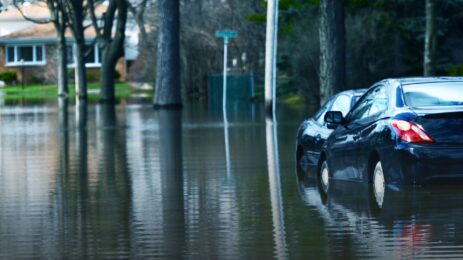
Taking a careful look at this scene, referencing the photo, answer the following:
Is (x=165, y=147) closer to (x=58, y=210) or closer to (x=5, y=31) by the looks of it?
(x=58, y=210)

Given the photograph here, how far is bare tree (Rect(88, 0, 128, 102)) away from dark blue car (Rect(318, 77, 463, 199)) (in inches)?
1726

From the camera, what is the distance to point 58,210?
14.2 meters

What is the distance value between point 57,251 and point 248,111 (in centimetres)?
3260

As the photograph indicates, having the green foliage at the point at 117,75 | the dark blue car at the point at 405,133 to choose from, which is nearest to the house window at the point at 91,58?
the green foliage at the point at 117,75

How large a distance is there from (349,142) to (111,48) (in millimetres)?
47179

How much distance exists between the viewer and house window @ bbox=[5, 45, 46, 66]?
9469 centimetres

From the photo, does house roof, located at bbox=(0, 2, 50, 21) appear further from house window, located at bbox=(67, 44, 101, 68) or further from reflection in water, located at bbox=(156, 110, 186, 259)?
reflection in water, located at bbox=(156, 110, 186, 259)

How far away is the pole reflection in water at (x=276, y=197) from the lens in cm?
1096

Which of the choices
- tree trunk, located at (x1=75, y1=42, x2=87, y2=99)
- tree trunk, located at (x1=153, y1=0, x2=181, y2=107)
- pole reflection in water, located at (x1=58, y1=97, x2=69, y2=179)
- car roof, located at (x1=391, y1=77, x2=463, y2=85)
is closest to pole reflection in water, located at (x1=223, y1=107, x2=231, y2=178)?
pole reflection in water, located at (x1=58, y1=97, x2=69, y2=179)

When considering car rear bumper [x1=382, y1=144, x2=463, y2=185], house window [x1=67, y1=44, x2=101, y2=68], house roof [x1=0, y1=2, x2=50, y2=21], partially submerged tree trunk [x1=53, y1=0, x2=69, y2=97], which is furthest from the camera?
house window [x1=67, y1=44, x2=101, y2=68]

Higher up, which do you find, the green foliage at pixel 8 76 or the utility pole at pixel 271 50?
the utility pole at pixel 271 50

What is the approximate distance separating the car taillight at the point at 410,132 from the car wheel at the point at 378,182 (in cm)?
65

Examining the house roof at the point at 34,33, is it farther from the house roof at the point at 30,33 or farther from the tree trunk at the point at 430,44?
the tree trunk at the point at 430,44

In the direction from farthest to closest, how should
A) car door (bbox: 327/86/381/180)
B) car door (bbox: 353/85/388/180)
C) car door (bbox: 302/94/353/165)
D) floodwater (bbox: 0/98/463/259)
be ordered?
car door (bbox: 302/94/353/165) → car door (bbox: 327/86/381/180) → car door (bbox: 353/85/388/180) → floodwater (bbox: 0/98/463/259)
